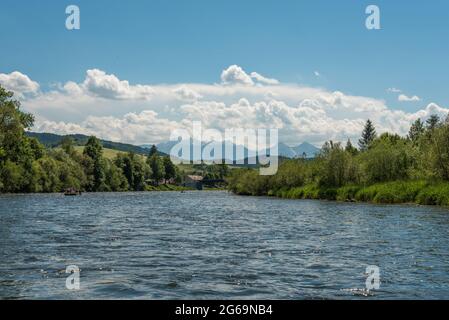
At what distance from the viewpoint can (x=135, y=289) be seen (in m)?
17.4

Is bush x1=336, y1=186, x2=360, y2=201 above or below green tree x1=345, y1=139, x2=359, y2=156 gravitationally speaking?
below

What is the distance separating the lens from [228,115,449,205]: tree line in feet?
221

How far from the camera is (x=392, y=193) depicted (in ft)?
237

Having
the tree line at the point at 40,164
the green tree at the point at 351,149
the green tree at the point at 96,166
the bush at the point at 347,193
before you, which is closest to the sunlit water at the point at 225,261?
the bush at the point at 347,193

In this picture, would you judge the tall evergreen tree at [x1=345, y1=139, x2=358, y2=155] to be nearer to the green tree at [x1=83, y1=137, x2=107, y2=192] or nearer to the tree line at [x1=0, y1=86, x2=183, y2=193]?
the tree line at [x1=0, y1=86, x2=183, y2=193]

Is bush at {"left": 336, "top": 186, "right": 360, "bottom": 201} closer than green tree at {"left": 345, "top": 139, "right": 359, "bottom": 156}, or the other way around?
bush at {"left": 336, "top": 186, "right": 360, "bottom": 201}

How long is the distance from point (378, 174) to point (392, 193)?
13433mm

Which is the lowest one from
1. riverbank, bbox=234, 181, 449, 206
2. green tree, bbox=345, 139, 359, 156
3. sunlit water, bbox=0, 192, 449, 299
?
sunlit water, bbox=0, 192, 449, 299

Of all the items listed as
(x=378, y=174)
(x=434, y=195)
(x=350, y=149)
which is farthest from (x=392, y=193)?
(x=350, y=149)

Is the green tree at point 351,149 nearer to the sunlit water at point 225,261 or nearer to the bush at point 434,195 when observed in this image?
the bush at point 434,195

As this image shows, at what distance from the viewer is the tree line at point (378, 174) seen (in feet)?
221

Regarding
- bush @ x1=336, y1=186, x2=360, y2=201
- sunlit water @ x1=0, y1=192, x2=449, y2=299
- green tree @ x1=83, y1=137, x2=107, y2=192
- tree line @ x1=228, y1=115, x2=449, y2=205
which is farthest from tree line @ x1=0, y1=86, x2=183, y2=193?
sunlit water @ x1=0, y1=192, x2=449, y2=299
